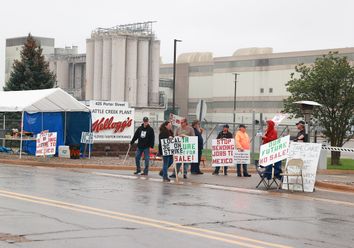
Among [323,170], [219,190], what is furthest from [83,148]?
[219,190]

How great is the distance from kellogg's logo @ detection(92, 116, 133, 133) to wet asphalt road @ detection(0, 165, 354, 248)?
13899 millimetres

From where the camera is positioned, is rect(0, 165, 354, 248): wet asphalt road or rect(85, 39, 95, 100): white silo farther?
rect(85, 39, 95, 100): white silo

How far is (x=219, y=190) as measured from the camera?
56.4 ft

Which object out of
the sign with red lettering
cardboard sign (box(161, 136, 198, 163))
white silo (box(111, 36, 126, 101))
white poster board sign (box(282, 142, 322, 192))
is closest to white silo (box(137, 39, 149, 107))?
white silo (box(111, 36, 126, 101))

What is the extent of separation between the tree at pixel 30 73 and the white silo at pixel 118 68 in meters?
29.8

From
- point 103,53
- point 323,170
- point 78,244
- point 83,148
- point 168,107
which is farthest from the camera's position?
point 168,107

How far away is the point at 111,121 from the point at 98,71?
5998 centimetres

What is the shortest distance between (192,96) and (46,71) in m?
53.1

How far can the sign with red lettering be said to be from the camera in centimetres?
3119

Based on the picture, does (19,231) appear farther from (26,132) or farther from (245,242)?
(26,132)

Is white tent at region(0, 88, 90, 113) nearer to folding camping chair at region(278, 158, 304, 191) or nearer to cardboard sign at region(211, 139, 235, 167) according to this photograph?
cardboard sign at region(211, 139, 235, 167)

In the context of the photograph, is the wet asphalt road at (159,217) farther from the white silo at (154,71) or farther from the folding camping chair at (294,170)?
the white silo at (154,71)

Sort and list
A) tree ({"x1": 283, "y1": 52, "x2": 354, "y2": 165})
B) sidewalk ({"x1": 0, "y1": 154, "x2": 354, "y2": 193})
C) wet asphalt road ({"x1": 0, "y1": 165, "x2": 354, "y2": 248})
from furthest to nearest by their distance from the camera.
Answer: tree ({"x1": 283, "y1": 52, "x2": 354, "y2": 165})
sidewalk ({"x1": 0, "y1": 154, "x2": 354, "y2": 193})
wet asphalt road ({"x1": 0, "y1": 165, "x2": 354, "y2": 248})

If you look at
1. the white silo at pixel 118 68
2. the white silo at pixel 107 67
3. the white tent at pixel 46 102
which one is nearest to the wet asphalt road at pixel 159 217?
the white tent at pixel 46 102
